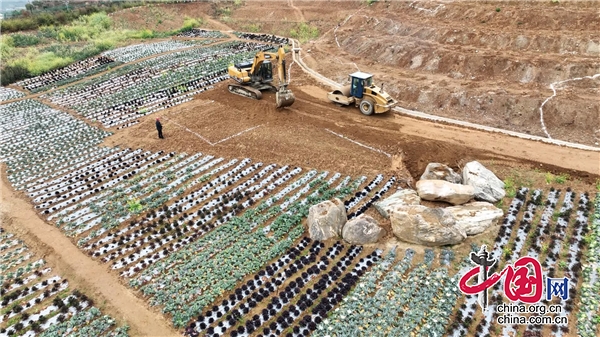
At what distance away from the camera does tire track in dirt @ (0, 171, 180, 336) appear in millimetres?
10500

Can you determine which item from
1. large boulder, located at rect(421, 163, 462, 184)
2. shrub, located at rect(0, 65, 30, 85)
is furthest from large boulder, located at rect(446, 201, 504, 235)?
shrub, located at rect(0, 65, 30, 85)

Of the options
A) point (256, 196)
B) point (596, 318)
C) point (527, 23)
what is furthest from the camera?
point (527, 23)

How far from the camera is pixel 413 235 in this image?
12.5 m

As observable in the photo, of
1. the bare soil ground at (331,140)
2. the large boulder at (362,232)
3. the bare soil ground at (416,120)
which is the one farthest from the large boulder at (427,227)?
the bare soil ground at (331,140)

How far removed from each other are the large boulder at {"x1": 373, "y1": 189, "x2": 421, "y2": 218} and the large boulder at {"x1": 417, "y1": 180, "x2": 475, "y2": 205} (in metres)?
0.39

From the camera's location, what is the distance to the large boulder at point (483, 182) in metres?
14.3

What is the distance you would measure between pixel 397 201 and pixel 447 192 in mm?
1894

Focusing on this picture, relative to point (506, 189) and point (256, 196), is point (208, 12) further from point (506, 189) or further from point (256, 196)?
point (506, 189)

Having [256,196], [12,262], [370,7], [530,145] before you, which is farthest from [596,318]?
[370,7]

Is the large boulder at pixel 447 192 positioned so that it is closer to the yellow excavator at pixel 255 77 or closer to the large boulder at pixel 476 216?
the large boulder at pixel 476 216

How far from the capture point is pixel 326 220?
13.1 m

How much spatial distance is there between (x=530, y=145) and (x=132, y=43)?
3763cm

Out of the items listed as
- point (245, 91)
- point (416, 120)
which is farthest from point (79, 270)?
point (416, 120)

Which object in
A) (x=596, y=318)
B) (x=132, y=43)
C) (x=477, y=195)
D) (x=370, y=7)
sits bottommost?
(x=596, y=318)
